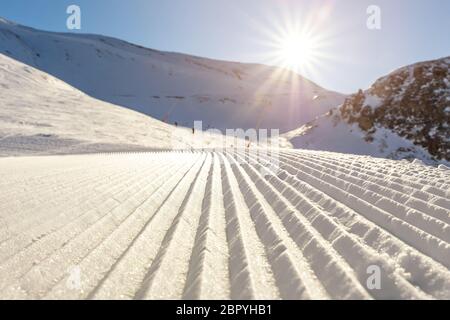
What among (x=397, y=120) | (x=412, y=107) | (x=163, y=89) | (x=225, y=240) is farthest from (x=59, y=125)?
(x=163, y=89)

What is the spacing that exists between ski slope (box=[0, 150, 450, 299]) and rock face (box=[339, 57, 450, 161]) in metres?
15.0

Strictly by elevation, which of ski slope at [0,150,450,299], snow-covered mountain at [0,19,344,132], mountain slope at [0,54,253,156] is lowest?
ski slope at [0,150,450,299]

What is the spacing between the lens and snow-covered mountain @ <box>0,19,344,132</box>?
1827 inches

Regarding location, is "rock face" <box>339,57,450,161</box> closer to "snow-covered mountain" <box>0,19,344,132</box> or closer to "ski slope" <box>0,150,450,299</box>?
"ski slope" <box>0,150,450,299</box>

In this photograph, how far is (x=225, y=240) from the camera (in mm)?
3469

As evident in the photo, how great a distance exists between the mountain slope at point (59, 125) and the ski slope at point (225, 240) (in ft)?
33.3

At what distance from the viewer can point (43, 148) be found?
48.8ft

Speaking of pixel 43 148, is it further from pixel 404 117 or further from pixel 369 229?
pixel 404 117

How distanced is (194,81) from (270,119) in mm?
23054

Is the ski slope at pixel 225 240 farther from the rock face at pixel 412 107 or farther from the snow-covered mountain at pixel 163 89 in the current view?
the snow-covered mountain at pixel 163 89

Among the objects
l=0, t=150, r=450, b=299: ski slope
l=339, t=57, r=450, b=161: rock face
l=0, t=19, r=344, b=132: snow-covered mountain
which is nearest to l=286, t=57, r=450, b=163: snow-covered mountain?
l=339, t=57, r=450, b=161: rock face

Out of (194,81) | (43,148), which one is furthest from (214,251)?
(194,81)

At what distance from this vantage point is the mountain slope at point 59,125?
15.6 metres

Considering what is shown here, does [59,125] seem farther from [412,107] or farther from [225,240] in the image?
[412,107]
